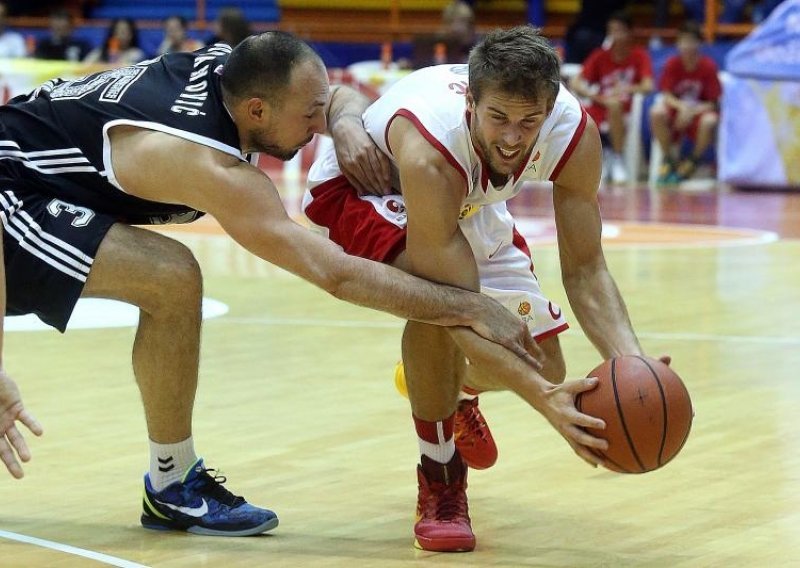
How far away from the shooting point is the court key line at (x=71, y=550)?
12.2ft

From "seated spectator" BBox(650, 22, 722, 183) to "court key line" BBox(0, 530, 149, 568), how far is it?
1243 centimetres

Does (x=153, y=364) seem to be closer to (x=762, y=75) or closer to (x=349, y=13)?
(x=762, y=75)

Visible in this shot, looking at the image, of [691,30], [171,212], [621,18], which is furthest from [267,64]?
[621,18]

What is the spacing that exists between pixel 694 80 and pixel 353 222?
11.8 metres

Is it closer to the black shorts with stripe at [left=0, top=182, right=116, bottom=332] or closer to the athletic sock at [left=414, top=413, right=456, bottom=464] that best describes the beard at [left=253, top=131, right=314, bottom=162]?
the black shorts with stripe at [left=0, top=182, right=116, bottom=332]

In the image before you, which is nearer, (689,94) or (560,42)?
(689,94)

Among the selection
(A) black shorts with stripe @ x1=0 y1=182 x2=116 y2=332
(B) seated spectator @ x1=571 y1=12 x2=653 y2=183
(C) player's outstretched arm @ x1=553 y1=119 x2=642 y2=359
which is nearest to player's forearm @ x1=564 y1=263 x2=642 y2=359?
(C) player's outstretched arm @ x1=553 y1=119 x2=642 y2=359

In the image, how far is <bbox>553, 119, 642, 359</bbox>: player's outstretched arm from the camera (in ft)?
13.6

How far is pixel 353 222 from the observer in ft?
14.4

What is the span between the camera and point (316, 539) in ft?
13.0

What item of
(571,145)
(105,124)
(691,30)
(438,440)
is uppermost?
(105,124)

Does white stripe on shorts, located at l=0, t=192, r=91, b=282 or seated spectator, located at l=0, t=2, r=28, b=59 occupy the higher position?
white stripe on shorts, located at l=0, t=192, r=91, b=282

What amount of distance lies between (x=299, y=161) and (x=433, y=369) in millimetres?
13091

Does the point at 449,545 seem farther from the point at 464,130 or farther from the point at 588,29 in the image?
the point at 588,29
